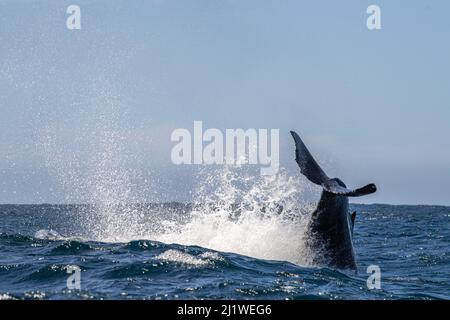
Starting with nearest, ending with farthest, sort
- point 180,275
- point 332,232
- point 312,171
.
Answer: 1. point 180,275
2. point 332,232
3. point 312,171

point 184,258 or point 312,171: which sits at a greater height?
point 312,171

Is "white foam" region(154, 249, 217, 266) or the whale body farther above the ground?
the whale body

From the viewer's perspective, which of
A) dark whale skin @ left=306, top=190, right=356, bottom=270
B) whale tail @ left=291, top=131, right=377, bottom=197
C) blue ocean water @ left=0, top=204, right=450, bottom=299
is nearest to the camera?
blue ocean water @ left=0, top=204, right=450, bottom=299

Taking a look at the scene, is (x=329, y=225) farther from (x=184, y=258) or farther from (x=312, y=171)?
(x=184, y=258)

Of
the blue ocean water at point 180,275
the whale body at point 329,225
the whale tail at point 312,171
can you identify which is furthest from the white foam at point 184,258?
the whale tail at point 312,171

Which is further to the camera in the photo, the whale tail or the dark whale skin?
the dark whale skin

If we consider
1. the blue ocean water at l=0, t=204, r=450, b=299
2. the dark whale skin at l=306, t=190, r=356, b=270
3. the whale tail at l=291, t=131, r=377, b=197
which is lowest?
the blue ocean water at l=0, t=204, r=450, b=299

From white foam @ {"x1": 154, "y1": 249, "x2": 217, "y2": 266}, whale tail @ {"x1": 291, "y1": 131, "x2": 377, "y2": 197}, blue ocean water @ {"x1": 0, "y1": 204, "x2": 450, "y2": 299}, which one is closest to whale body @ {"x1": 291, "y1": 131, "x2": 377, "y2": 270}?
whale tail @ {"x1": 291, "y1": 131, "x2": 377, "y2": 197}

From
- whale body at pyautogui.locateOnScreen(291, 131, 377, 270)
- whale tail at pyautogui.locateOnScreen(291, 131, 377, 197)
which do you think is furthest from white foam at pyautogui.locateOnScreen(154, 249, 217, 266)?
whale tail at pyautogui.locateOnScreen(291, 131, 377, 197)

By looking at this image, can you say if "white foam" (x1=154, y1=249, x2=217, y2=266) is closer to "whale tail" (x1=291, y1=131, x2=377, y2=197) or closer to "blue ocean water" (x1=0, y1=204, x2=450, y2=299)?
"blue ocean water" (x1=0, y1=204, x2=450, y2=299)

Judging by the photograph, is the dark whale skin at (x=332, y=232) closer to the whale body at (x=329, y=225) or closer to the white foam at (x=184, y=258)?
the whale body at (x=329, y=225)

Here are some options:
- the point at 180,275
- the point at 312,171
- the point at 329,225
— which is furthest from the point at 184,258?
the point at 312,171

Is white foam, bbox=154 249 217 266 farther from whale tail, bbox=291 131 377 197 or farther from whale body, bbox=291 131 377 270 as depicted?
whale tail, bbox=291 131 377 197

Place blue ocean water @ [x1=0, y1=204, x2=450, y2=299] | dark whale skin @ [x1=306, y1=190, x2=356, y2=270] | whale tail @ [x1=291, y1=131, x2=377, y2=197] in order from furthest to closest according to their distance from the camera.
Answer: dark whale skin @ [x1=306, y1=190, x2=356, y2=270] < whale tail @ [x1=291, y1=131, x2=377, y2=197] < blue ocean water @ [x1=0, y1=204, x2=450, y2=299]
